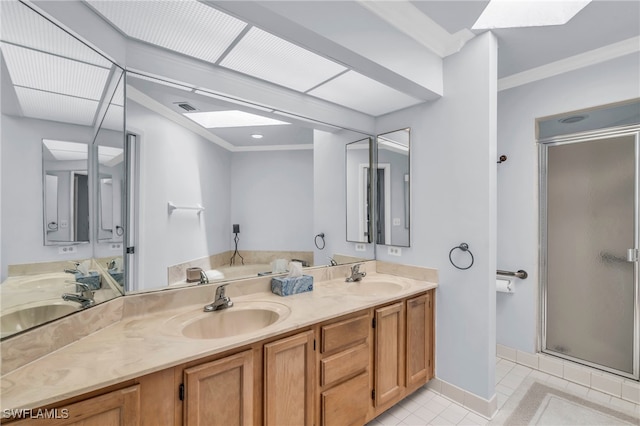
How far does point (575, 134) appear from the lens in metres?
2.30

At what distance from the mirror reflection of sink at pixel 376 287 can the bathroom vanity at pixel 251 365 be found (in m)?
0.07

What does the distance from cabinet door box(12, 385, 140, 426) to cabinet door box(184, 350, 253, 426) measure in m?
0.17

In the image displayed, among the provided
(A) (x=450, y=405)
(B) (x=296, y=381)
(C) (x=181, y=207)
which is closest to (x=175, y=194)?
(C) (x=181, y=207)

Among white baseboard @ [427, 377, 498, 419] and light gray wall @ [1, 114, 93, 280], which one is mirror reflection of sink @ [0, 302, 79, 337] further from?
white baseboard @ [427, 377, 498, 419]

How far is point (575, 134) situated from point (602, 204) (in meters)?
0.62

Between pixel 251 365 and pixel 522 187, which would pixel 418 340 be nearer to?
pixel 251 365

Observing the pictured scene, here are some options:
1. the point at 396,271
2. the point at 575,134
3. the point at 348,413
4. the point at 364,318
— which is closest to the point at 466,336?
the point at 396,271

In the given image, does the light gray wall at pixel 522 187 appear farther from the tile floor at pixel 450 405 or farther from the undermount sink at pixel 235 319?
the undermount sink at pixel 235 319

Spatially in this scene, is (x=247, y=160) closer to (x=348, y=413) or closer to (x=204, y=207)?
(x=204, y=207)

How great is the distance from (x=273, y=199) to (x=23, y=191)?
127cm

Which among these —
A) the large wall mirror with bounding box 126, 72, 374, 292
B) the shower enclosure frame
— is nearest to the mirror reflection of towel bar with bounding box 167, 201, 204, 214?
the large wall mirror with bounding box 126, 72, 374, 292

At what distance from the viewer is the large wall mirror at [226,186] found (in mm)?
1515

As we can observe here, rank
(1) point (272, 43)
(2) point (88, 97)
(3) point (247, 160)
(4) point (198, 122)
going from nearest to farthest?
(2) point (88, 97)
(1) point (272, 43)
(4) point (198, 122)
(3) point (247, 160)

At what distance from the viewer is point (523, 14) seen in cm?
176
